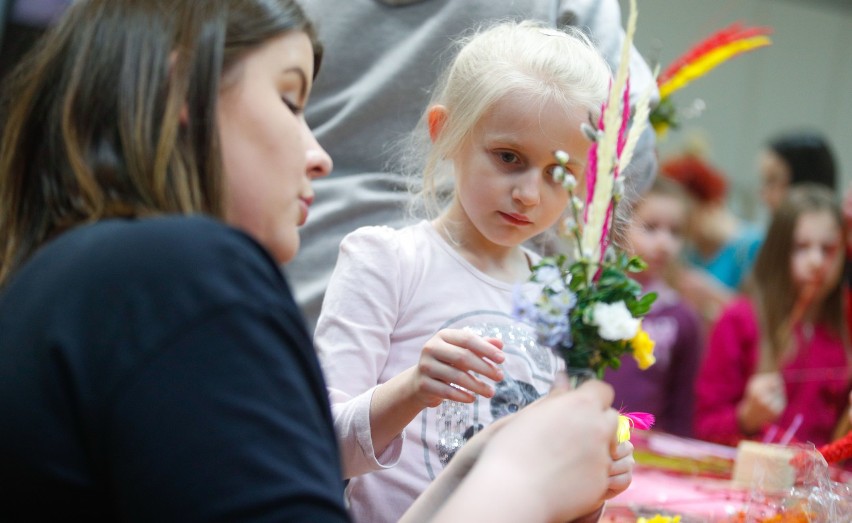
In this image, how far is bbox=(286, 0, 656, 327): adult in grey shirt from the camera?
5.46 feet

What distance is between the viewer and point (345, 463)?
4.14 ft

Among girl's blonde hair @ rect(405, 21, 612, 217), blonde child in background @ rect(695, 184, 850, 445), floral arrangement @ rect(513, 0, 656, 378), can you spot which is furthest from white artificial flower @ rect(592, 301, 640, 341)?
blonde child in background @ rect(695, 184, 850, 445)

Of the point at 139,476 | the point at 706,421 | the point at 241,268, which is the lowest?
the point at 706,421

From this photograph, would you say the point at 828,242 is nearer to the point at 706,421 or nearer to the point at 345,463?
the point at 706,421

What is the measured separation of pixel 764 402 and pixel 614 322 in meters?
2.24

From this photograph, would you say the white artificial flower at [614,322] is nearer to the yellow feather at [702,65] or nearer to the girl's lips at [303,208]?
the girl's lips at [303,208]

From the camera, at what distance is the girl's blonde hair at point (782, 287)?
10.4ft

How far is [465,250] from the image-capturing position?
1.46 metres

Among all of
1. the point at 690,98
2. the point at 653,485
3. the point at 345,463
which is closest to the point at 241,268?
the point at 345,463

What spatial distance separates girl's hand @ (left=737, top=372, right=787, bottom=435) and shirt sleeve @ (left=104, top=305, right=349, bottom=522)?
240 centimetres

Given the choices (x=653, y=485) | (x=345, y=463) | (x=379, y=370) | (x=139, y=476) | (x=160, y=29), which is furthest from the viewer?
(x=653, y=485)

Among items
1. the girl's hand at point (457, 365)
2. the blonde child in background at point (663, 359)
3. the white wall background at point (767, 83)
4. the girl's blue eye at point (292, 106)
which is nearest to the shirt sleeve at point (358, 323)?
the girl's hand at point (457, 365)

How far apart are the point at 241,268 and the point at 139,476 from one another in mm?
156

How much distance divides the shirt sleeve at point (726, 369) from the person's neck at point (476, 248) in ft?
6.53
